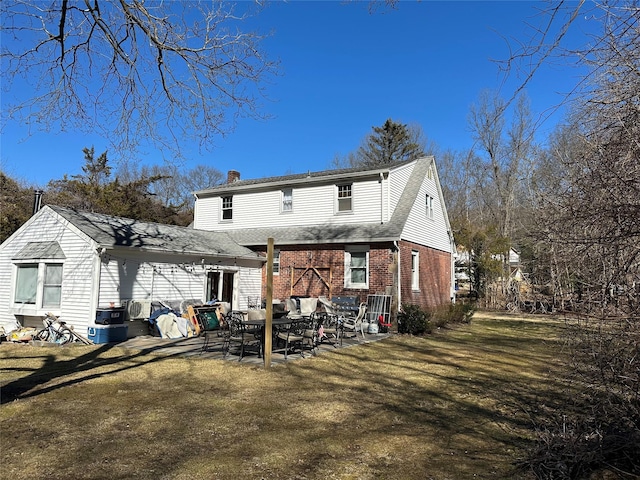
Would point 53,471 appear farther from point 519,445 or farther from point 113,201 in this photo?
point 113,201

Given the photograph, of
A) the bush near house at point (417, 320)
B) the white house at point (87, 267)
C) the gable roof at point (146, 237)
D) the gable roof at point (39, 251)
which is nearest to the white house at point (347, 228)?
the bush near house at point (417, 320)

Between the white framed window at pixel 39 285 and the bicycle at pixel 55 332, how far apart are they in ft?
2.42

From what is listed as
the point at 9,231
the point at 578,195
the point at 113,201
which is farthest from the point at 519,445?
the point at 113,201

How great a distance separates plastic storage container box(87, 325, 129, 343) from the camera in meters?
11.5

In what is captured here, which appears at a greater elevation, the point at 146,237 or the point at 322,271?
the point at 146,237

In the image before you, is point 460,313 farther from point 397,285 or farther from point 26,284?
point 26,284

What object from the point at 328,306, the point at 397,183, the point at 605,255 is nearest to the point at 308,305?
the point at 328,306

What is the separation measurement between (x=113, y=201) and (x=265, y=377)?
2231 centimetres

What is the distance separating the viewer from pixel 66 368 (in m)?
8.58

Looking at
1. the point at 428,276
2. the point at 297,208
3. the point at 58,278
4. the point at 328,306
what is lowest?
the point at 328,306

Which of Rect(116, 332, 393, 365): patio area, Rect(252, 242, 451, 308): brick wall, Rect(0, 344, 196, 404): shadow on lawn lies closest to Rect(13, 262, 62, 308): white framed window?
Rect(116, 332, 393, 365): patio area

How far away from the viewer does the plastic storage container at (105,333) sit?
1150 cm

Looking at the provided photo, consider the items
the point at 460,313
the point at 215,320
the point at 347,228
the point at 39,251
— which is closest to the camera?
the point at 39,251

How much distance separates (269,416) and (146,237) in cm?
1014
